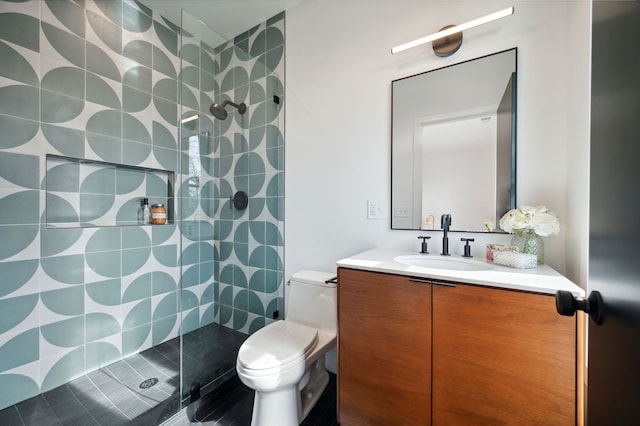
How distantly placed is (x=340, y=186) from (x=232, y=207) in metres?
0.93

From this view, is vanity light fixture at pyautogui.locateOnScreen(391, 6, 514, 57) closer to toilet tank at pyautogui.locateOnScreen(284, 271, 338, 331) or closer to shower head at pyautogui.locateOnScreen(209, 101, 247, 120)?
shower head at pyautogui.locateOnScreen(209, 101, 247, 120)

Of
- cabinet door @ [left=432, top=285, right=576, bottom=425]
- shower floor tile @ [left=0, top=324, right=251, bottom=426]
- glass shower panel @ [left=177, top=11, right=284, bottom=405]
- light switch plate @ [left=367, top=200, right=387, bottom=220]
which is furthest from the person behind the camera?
glass shower panel @ [left=177, top=11, right=284, bottom=405]

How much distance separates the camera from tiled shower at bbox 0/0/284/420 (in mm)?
1469

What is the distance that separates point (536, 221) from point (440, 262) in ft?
1.46

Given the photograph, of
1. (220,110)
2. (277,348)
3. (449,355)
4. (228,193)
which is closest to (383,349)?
(449,355)

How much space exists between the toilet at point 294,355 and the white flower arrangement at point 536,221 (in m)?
0.96

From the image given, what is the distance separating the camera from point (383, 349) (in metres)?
1.08

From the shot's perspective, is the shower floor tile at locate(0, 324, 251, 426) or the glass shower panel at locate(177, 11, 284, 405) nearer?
the shower floor tile at locate(0, 324, 251, 426)

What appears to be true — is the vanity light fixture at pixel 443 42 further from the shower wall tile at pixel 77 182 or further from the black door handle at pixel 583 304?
the shower wall tile at pixel 77 182

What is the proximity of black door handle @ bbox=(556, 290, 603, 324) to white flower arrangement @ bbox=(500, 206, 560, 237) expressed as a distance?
2.29ft

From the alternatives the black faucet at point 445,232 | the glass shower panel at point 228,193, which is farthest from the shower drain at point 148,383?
the black faucet at point 445,232

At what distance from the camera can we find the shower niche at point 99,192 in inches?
64.7

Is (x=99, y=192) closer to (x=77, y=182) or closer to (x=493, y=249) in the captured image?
(x=77, y=182)

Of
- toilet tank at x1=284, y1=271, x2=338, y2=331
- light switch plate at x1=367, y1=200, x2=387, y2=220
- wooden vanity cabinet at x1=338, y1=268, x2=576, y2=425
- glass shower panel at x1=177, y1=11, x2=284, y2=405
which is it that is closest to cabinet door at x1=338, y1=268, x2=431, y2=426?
wooden vanity cabinet at x1=338, y1=268, x2=576, y2=425
